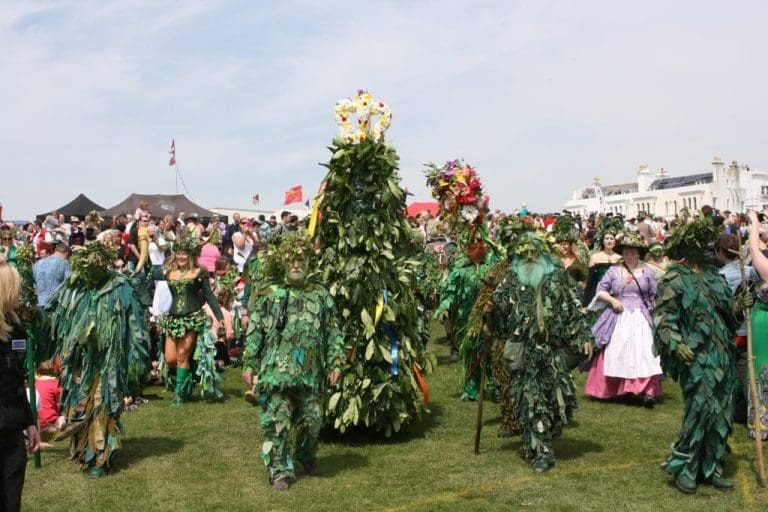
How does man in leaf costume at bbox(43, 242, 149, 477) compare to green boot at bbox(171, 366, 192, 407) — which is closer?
man in leaf costume at bbox(43, 242, 149, 477)

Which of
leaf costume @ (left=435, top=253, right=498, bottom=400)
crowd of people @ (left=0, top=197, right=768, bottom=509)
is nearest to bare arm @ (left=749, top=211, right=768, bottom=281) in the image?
crowd of people @ (left=0, top=197, right=768, bottom=509)

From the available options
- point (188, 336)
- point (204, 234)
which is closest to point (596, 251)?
point (188, 336)

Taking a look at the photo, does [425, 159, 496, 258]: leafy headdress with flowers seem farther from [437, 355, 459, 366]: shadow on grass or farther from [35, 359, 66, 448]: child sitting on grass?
[35, 359, 66, 448]: child sitting on grass

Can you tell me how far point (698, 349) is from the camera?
6.41m

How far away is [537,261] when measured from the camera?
737 cm

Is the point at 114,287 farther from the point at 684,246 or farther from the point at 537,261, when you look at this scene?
the point at 684,246

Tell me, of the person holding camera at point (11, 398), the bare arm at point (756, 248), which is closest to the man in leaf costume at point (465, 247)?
the bare arm at point (756, 248)

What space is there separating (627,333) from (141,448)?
598cm

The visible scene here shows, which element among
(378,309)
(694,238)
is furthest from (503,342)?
(694,238)

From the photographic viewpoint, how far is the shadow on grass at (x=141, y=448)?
779 centimetres

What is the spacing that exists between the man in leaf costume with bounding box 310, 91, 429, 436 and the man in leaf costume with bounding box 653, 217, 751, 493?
2.70 m

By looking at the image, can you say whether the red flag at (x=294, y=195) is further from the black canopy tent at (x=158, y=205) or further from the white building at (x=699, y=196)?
the white building at (x=699, y=196)

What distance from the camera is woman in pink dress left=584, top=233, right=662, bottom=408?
9719 mm

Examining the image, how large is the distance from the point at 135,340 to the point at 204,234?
41.1ft
